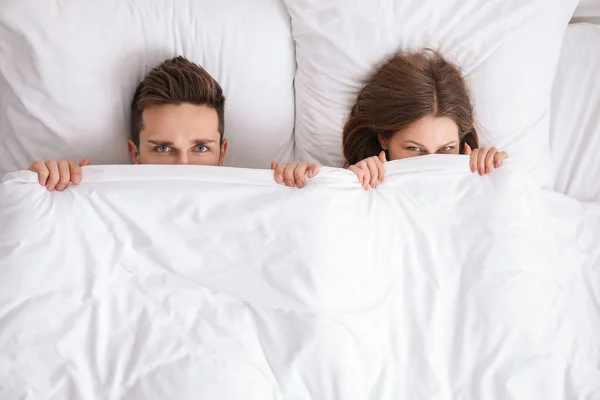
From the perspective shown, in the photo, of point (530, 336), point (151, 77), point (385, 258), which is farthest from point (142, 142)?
point (530, 336)

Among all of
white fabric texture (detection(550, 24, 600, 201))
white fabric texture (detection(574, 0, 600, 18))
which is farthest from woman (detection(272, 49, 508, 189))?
white fabric texture (detection(574, 0, 600, 18))

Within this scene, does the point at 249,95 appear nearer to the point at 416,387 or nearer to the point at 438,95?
the point at 438,95

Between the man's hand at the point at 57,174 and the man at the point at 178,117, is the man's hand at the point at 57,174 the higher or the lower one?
the lower one

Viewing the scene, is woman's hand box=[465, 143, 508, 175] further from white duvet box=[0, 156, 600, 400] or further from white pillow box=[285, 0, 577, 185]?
white pillow box=[285, 0, 577, 185]

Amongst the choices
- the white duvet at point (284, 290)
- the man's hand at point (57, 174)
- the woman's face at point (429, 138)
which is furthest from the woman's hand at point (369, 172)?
the man's hand at point (57, 174)

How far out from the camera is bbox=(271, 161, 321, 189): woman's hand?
1.26 m

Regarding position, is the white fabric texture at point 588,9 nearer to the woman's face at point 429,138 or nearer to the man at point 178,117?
the woman's face at point 429,138

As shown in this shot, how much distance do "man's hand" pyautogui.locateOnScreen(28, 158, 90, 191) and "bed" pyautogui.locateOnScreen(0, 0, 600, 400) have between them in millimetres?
20

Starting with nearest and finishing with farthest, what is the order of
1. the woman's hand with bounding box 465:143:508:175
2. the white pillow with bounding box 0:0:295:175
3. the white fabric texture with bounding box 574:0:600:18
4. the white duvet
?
1. the white duvet
2. the woman's hand with bounding box 465:143:508:175
3. the white pillow with bounding box 0:0:295:175
4. the white fabric texture with bounding box 574:0:600:18

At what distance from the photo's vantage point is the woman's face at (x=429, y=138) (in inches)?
57.4

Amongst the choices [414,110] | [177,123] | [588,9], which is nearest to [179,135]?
[177,123]

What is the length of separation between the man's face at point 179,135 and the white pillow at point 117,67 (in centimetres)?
12

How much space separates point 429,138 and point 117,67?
714 millimetres

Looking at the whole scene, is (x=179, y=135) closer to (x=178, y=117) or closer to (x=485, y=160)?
(x=178, y=117)
